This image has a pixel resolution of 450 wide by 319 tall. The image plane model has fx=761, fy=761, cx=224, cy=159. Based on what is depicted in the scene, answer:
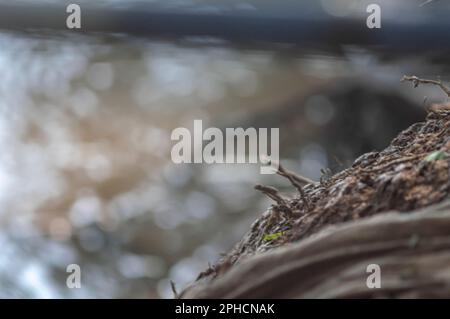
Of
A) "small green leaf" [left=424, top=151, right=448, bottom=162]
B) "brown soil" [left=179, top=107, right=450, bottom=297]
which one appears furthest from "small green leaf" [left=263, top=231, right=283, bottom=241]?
"small green leaf" [left=424, top=151, right=448, bottom=162]

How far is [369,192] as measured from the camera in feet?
1.66

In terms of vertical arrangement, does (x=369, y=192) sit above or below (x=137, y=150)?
below

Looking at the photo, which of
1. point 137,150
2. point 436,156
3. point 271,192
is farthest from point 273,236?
point 137,150

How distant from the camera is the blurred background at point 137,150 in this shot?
1.81 m

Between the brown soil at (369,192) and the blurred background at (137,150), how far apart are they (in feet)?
3.36

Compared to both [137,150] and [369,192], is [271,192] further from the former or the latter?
[137,150]

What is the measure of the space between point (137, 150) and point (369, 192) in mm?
1536

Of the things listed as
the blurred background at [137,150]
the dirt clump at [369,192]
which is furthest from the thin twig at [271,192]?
the blurred background at [137,150]

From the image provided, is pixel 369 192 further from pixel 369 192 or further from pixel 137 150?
pixel 137 150

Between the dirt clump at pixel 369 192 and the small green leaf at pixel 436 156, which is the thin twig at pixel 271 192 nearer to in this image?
the dirt clump at pixel 369 192

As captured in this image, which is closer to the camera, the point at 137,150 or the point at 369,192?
the point at 369,192

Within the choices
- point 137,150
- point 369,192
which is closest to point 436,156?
point 369,192

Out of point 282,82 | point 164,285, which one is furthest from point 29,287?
point 282,82
